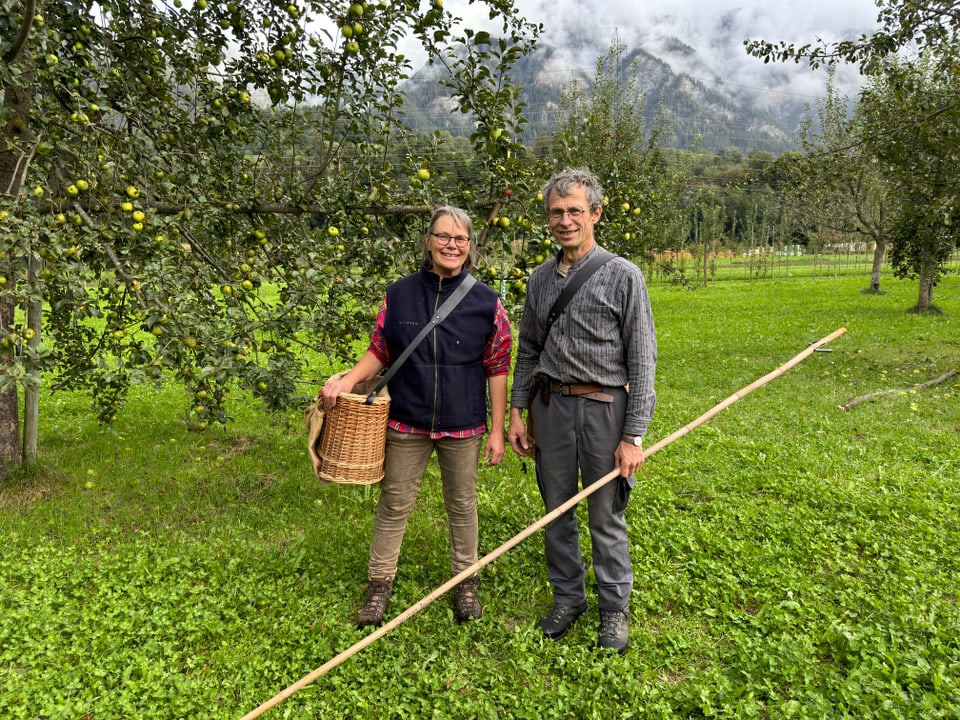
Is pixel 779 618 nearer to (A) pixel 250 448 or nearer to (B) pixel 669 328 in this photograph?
(A) pixel 250 448

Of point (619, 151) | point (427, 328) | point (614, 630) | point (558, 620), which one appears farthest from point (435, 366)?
point (619, 151)

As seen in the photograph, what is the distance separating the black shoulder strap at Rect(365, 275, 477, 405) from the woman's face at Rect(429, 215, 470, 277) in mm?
114

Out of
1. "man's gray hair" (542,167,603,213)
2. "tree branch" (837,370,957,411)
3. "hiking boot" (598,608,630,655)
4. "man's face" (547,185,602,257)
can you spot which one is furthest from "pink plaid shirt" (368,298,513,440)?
"tree branch" (837,370,957,411)

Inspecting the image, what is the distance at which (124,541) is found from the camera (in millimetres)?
4297

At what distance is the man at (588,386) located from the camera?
2.84 metres

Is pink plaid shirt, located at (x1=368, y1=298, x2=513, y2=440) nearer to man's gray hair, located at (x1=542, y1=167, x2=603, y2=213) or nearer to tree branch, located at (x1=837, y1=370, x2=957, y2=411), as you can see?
man's gray hair, located at (x1=542, y1=167, x2=603, y2=213)

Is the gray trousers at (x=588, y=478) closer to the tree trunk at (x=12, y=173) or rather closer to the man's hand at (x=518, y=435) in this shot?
the man's hand at (x=518, y=435)

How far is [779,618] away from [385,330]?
2672 mm

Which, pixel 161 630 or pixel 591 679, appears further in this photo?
pixel 161 630

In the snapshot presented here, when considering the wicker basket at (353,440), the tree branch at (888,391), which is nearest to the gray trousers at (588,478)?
the wicker basket at (353,440)

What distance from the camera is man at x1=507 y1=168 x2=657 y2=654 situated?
284cm

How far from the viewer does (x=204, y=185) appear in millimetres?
4516

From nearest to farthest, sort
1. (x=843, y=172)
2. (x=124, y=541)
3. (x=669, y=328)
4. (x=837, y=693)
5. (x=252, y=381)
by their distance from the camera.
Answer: (x=837, y=693) < (x=252, y=381) < (x=124, y=541) < (x=843, y=172) < (x=669, y=328)

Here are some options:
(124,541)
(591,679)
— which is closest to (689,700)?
(591,679)
